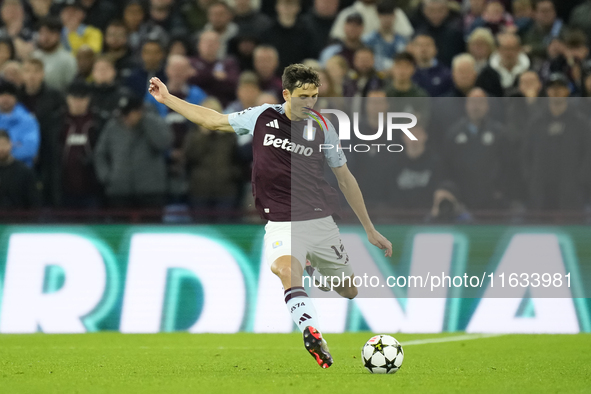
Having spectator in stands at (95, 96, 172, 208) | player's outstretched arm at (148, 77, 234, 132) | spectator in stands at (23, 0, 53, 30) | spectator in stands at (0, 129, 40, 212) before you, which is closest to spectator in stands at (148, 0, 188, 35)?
spectator in stands at (23, 0, 53, 30)

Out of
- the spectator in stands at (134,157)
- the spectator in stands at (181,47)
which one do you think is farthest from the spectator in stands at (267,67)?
the spectator in stands at (134,157)

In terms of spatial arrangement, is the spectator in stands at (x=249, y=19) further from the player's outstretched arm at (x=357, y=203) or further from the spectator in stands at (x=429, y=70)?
the player's outstretched arm at (x=357, y=203)

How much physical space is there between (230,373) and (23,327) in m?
4.42

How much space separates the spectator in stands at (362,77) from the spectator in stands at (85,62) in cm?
329

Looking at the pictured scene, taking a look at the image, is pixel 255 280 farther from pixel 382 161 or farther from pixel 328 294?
pixel 382 161

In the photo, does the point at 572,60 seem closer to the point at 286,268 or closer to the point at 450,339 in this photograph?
the point at 450,339

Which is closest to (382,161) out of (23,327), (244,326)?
(244,326)

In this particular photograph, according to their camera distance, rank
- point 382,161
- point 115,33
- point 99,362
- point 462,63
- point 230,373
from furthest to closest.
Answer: point 115,33 < point 462,63 < point 382,161 < point 99,362 < point 230,373

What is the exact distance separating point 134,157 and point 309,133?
13.0ft

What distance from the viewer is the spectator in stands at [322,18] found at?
13.2 meters

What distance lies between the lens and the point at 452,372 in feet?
24.1

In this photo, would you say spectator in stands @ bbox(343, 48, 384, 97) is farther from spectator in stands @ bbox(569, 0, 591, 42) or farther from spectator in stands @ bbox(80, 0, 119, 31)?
spectator in stands @ bbox(80, 0, 119, 31)

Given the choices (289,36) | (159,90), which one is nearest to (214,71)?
(289,36)

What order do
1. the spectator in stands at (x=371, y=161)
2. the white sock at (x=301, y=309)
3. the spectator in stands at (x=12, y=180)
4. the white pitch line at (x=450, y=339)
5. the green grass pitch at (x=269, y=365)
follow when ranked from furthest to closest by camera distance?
the spectator in stands at (x=12, y=180) < the spectator in stands at (x=371, y=161) < the white pitch line at (x=450, y=339) < the white sock at (x=301, y=309) < the green grass pitch at (x=269, y=365)
